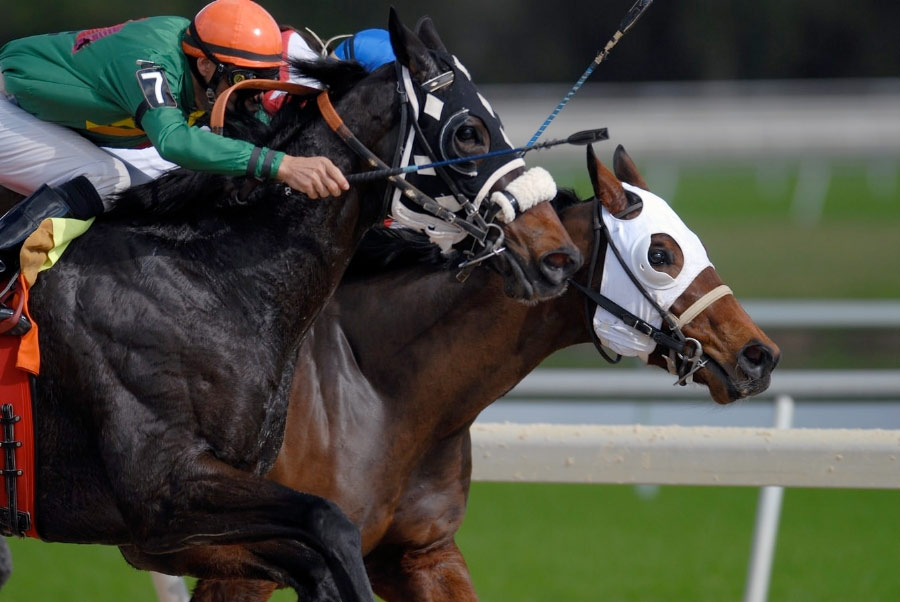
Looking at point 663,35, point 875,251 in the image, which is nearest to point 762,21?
point 663,35

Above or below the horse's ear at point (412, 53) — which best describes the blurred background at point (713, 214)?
below

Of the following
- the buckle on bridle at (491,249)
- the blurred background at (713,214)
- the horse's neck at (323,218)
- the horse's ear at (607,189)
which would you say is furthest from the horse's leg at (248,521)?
the blurred background at (713,214)

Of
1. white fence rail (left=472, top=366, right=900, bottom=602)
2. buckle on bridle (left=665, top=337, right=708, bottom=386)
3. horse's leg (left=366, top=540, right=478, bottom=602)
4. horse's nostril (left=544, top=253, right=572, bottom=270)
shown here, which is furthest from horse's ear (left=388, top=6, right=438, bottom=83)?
white fence rail (left=472, top=366, right=900, bottom=602)

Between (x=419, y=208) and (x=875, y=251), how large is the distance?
44.1 feet

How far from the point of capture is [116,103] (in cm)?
340

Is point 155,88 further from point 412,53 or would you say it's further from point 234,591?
point 234,591

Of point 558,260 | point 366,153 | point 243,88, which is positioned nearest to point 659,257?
point 558,260

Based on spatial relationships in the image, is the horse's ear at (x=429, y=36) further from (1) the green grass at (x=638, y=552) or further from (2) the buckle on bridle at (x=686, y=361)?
(1) the green grass at (x=638, y=552)

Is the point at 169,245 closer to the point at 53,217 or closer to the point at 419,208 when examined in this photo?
the point at 53,217

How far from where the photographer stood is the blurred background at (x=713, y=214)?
6.03m

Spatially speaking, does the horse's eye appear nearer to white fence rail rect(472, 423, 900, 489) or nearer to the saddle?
white fence rail rect(472, 423, 900, 489)

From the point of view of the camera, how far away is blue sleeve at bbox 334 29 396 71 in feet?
13.7

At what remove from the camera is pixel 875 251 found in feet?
51.9

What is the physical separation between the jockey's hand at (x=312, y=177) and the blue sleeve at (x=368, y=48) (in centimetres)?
105
